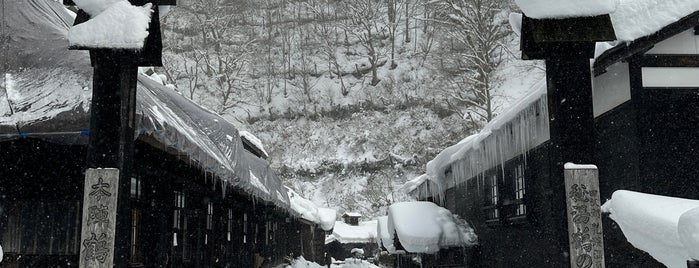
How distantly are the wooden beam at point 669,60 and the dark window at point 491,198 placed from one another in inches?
212

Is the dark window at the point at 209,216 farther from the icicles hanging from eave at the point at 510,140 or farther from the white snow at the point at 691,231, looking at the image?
the white snow at the point at 691,231

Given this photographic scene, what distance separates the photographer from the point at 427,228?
1462cm

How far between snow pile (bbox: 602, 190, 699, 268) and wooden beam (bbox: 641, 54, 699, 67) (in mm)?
2629

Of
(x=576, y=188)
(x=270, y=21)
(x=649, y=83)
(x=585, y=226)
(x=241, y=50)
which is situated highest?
(x=270, y=21)

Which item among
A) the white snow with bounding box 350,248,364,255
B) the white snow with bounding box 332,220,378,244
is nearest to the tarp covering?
the white snow with bounding box 332,220,378,244

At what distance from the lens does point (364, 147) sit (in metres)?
56.5

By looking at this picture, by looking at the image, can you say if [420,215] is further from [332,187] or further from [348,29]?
[348,29]

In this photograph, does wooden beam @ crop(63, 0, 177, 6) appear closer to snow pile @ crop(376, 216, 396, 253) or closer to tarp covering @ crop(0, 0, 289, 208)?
tarp covering @ crop(0, 0, 289, 208)

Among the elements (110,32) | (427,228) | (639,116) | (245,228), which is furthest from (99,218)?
(245,228)

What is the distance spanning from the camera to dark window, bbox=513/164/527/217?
1095 centimetres

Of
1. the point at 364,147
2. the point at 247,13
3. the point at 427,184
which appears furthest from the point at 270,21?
the point at 427,184

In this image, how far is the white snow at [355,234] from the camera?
43.5 m

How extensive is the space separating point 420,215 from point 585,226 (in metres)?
10.3

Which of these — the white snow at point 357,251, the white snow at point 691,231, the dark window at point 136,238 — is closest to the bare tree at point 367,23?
the white snow at point 357,251
